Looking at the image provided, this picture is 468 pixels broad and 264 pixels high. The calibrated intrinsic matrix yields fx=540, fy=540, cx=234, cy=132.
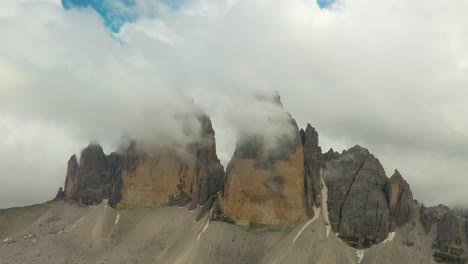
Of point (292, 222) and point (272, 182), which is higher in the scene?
point (272, 182)

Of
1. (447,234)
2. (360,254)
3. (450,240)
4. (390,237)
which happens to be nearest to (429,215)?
(447,234)

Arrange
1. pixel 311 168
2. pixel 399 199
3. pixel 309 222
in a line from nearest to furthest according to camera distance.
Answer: pixel 309 222, pixel 399 199, pixel 311 168

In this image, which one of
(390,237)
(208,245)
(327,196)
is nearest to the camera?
(390,237)

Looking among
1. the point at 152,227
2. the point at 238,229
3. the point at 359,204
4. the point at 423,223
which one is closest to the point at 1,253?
the point at 152,227

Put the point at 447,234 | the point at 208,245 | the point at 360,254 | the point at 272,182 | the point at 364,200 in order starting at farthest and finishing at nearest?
the point at 272,182 < the point at 364,200 < the point at 208,245 < the point at 447,234 < the point at 360,254

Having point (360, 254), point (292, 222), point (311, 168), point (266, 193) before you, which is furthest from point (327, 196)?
point (360, 254)

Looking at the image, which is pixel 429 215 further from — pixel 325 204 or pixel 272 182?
pixel 272 182

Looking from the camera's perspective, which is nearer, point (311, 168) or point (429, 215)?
point (429, 215)

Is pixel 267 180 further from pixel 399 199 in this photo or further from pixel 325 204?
pixel 399 199

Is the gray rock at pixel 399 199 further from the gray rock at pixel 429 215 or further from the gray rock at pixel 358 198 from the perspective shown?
the gray rock at pixel 429 215

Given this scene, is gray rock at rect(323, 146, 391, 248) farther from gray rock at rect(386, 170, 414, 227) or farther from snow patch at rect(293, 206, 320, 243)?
snow patch at rect(293, 206, 320, 243)

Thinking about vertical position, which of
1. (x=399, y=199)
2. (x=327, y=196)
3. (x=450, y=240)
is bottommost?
(x=450, y=240)
